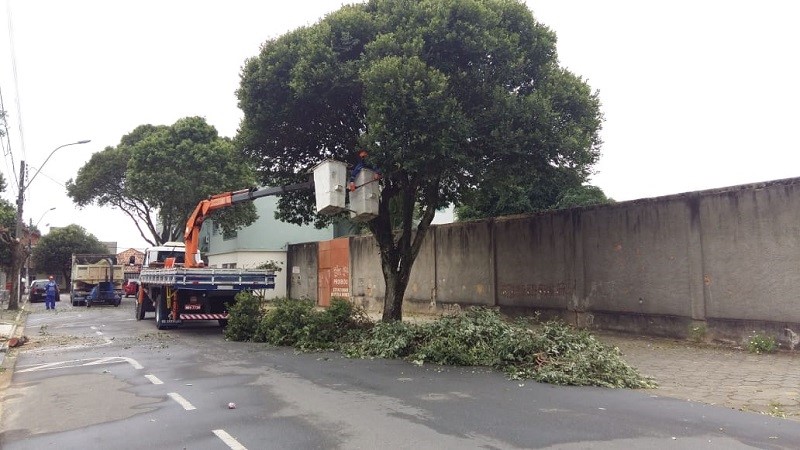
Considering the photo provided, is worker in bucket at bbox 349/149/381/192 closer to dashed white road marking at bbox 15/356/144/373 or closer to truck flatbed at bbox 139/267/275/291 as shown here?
truck flatbed at bbox 139/267/275/291

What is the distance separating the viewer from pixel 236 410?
23.8 ft

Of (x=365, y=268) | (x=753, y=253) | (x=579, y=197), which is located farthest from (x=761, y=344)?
(x=365, y=268)

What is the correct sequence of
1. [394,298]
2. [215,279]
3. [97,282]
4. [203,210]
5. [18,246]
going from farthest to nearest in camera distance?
1. [97,282]
2. [18,246]
3. [203,210]
4. [215,279]
5. [394,298]

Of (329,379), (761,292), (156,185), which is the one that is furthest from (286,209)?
(156,185)

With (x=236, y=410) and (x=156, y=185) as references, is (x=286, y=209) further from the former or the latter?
(x=156, y=185)

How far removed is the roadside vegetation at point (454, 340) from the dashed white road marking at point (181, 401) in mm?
4311

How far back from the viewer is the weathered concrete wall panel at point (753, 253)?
10.7 meters

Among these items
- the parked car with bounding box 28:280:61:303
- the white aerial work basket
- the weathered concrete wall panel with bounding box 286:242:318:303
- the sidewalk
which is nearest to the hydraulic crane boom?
the white aerial work basket

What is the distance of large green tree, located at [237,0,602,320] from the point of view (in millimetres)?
11289

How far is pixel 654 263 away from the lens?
514 inches

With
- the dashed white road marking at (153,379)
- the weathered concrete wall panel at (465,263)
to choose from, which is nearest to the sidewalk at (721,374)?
the weathered concrete wall panel at (465,263)

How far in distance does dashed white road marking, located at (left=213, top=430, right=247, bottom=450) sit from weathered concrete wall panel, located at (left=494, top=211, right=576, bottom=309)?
10748 mm

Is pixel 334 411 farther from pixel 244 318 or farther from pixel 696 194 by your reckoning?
pixel 696 194

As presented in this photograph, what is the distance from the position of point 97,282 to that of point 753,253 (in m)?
30.6
